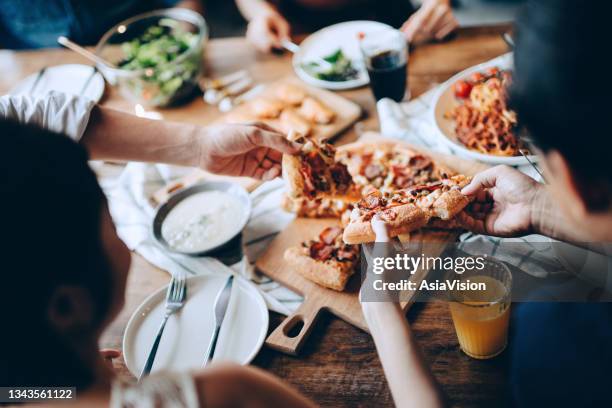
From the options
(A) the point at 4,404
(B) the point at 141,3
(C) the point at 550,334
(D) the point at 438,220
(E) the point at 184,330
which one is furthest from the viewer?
(B) the point at 141,3

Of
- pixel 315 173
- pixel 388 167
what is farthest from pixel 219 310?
pixel 388 167

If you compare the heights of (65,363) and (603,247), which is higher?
(65,363)

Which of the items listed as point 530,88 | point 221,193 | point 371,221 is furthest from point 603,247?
point 221,193

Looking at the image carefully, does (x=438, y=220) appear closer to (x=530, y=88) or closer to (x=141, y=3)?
(x=530, y=88)

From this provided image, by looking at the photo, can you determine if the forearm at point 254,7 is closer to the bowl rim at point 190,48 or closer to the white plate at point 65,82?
the bowl rim at point 190,48

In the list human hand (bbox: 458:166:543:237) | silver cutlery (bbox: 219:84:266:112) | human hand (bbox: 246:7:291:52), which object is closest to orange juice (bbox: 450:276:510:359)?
human hand (bbox: 458:166:543:237)

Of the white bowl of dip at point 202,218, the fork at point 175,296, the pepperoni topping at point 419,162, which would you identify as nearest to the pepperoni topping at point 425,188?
the pepperoni topping at point 419,162

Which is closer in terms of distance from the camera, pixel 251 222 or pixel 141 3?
pixel 251 222
